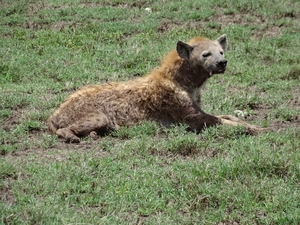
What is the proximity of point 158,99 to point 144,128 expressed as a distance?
43cm

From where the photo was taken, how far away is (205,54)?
675cm

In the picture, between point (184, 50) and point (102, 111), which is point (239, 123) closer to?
point (184, 50)

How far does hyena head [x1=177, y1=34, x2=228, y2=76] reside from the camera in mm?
6662

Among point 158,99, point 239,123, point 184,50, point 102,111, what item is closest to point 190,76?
point 184,50

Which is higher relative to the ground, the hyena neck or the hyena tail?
the hyena neck

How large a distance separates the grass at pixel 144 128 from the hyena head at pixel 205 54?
2.41 ft

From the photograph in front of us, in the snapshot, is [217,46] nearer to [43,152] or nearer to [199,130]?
[199,130]

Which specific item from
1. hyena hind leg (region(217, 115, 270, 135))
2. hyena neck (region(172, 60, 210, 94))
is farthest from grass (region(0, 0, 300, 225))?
hyena neck (region(172, 60, 210, 94))

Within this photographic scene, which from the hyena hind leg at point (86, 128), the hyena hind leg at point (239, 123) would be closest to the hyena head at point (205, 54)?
the hyena hind leg at point (239, 123)

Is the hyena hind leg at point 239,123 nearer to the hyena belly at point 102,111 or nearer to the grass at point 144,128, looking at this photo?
the grass at point 144,128

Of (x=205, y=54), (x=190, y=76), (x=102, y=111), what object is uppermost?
(x=205, y=54)

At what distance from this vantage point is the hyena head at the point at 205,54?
666cm

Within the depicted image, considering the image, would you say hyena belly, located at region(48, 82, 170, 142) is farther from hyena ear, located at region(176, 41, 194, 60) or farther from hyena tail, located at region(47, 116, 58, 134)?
hyena ear, located at region(176, 41, 194, 60)

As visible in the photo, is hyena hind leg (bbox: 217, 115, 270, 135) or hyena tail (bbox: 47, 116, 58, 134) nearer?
hyena hind leg (bbox: 217, 115, 270, 135)
